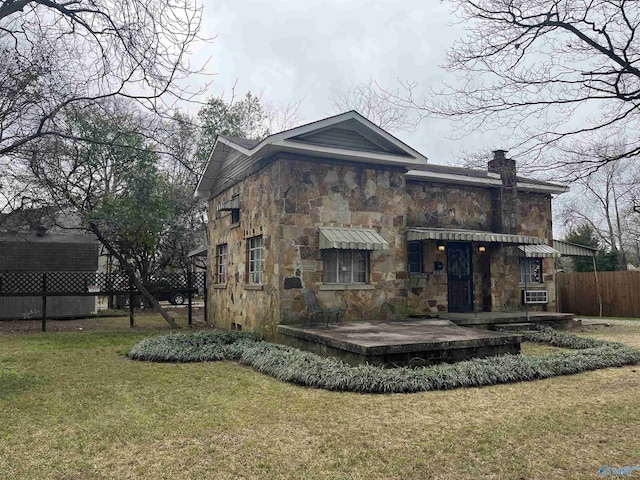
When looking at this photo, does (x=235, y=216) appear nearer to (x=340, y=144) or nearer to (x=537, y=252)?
(x=340, y=144)

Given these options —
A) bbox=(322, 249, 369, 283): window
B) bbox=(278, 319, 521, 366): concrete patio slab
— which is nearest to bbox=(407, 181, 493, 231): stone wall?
bbox=(322, 249, 369, 283): window

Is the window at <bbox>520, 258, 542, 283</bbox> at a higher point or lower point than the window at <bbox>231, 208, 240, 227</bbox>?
lower

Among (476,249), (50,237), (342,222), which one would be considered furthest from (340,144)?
(50,237)

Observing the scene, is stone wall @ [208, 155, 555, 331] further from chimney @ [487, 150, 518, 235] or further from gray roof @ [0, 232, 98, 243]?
gray roof @ [0, 232, 98, 243]

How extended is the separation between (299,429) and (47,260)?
1786cm

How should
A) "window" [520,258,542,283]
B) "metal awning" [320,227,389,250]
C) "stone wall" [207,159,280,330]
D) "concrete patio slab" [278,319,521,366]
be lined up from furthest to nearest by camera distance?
1. "window" [520,258,542,283]
2. "stone wall" [207,159,280,330]
3. "metal awning" [320,227,389,250]
4. "concrete patio slab" [278,319,521,366]

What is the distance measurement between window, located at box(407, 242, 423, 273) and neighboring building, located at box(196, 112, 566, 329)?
3cm

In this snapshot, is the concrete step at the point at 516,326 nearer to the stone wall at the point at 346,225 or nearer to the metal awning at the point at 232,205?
the stone wall at the point at 346,225

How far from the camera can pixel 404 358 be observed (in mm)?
7289

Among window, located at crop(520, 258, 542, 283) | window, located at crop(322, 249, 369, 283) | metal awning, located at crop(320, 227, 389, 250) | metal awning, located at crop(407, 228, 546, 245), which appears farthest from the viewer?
window, located at crop(520, 258, 542, 283)

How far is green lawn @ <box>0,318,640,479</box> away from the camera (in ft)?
12.3

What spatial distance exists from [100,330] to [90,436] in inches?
418

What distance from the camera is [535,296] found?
588 inches

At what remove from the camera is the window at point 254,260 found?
11578mm
